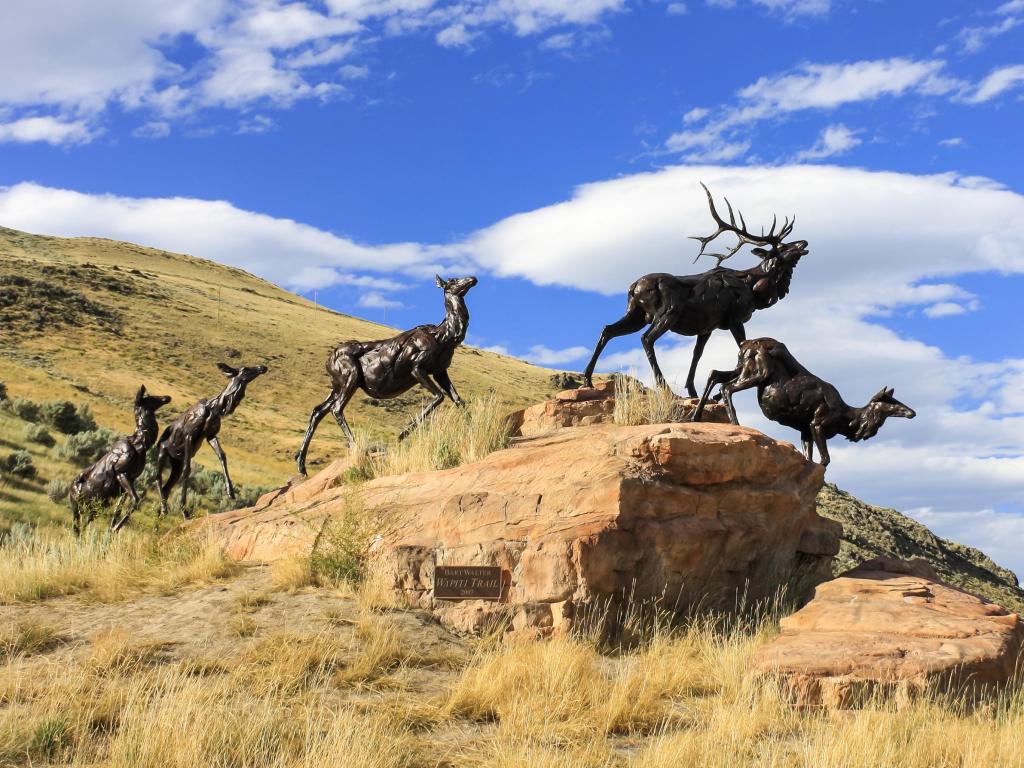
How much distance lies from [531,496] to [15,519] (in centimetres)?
1581

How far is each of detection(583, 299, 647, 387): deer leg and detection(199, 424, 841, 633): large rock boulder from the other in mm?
1907

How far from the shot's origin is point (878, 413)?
12914 millimetres

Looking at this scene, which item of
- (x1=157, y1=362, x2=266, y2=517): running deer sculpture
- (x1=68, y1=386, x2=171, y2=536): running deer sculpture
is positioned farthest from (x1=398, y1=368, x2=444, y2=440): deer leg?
(x1=68, y1=386, x2=171, y2=536): running deer sculpture

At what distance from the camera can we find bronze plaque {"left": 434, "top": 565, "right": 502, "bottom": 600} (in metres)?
9.64

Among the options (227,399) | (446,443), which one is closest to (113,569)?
(446,443)

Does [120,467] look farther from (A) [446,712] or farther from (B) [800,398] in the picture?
(B) [800,398]

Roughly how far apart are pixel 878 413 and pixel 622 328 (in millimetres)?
3580

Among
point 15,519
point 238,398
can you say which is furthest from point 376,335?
point 238,398

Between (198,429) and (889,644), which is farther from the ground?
(198,429)

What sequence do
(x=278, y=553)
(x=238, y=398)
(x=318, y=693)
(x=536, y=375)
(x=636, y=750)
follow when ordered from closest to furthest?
(x=636, y=750)
(x=318, y=693)
(x=278, y=553)
(x=238, y=398)
(x=536, y=375)

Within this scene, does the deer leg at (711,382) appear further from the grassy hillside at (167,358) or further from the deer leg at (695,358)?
the grassy hillside at (167,358)

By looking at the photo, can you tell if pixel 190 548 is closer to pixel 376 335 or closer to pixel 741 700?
pixel 741 700

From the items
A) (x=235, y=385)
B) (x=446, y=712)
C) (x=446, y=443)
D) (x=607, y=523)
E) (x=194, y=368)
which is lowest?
(x=446, y=712)

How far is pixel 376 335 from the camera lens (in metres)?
82.4
